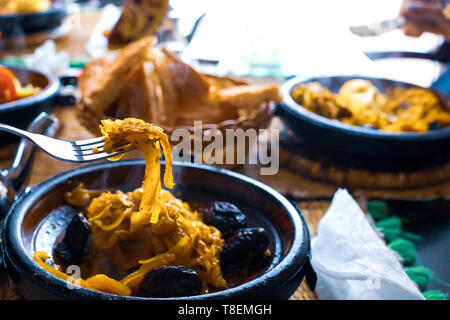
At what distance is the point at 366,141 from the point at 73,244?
117 cm

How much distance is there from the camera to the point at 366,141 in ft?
5.47

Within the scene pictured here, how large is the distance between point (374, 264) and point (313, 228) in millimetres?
374

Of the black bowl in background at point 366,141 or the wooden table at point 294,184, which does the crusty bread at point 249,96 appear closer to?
the black bowl in background at point 366,141

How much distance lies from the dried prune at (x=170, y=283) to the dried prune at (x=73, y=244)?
0.19 meters

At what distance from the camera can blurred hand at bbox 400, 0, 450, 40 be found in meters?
2.30

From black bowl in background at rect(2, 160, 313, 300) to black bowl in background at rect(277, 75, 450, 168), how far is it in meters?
0.70

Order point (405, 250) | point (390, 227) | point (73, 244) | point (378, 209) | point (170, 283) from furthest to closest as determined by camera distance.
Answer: point (378, 209) → point (390, 227) → point (405, 250) → point (73, 244) → point (170, 283)

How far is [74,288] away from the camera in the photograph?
2.35ft

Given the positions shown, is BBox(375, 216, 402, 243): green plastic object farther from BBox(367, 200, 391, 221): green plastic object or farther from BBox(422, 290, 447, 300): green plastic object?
BBox(422, 290, 447, 300): green plastic object

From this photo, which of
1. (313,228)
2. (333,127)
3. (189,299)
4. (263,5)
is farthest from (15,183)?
(263,5)

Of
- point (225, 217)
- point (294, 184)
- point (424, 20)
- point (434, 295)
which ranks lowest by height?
point (294, 184)

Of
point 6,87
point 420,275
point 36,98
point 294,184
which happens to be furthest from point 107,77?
point 420,275

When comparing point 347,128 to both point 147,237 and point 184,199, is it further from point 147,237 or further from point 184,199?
point 147,237

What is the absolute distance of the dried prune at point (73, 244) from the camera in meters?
0.92
